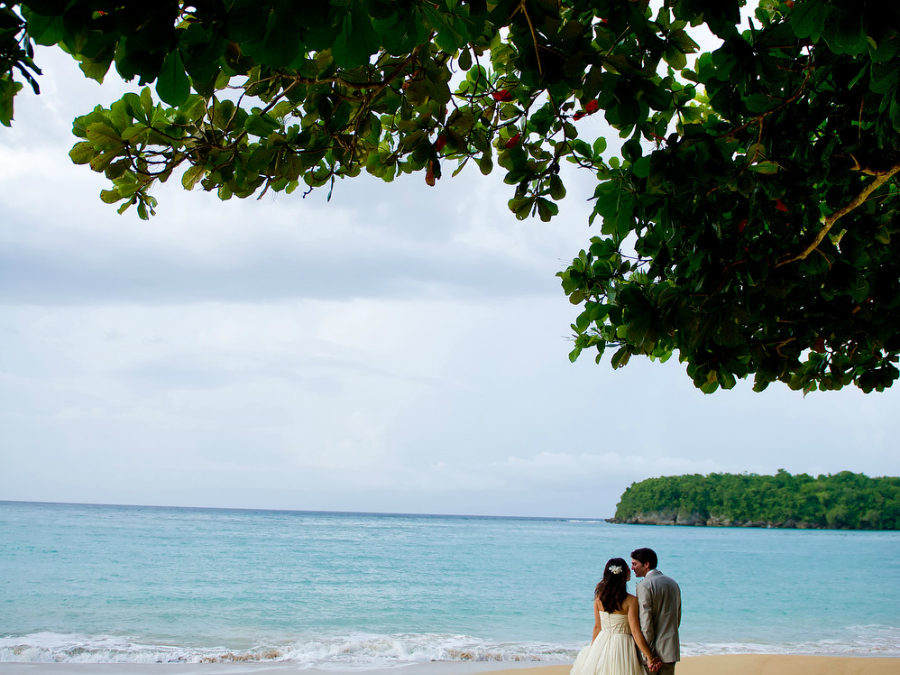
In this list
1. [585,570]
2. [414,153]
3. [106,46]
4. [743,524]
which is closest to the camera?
[106,46]

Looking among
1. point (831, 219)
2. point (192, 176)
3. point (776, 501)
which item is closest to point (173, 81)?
point (192, 176)

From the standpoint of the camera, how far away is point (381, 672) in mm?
8445

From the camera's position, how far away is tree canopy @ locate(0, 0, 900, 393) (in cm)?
118

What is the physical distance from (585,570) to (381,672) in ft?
58.6

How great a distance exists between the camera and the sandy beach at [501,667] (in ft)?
24.6

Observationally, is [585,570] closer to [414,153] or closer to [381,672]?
[381,672]

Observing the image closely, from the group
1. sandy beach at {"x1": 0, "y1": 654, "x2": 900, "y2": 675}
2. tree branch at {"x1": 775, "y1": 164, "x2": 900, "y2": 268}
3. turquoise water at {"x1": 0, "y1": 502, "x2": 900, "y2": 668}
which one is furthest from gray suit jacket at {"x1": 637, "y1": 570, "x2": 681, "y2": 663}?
turquoise water at {"x1": 0, "y1": 502, "x2": 900, "y2": 668}

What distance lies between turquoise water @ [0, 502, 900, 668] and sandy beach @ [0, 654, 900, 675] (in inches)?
25.8

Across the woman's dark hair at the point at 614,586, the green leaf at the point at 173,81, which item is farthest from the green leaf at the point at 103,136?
the woman's dark hair at the point at 614,586

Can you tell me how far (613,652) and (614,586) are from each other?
16.9 inches

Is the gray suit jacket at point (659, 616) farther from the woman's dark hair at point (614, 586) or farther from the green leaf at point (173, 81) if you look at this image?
the green leaf at point (173, 81)

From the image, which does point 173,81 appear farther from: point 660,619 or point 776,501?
point 776,501

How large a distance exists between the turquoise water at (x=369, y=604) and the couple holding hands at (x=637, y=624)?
17.7 feet

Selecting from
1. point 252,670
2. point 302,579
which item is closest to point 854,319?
point 252,670
